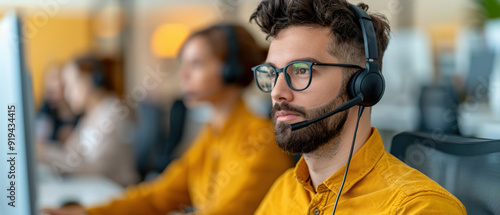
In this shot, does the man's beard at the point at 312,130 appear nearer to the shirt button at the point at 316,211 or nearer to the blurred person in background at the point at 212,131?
the shirt button at the point at 316,211

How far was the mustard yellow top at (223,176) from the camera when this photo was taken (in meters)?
1.35

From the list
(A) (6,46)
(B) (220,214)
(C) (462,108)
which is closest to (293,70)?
(A) (6,46)

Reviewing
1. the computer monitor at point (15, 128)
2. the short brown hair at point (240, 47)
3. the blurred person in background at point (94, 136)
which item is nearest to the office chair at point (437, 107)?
the short brown hair at point (240, 47)

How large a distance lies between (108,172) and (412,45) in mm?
2097

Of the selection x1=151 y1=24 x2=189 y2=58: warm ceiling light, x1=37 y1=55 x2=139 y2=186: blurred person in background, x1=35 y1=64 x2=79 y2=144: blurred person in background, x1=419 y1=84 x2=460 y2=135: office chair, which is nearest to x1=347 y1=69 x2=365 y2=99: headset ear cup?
x1=419 y1=84 x2=460 y2=135: office chair

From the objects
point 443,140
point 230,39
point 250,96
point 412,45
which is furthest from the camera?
point 250,96

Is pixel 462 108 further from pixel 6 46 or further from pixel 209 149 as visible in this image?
pixel 6 46

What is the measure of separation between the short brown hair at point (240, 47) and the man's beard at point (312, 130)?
2.56ft

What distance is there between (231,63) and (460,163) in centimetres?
84

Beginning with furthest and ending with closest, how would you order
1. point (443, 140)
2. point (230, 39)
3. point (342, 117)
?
point (230, 39)
point (443, 140)
point (342, 117)

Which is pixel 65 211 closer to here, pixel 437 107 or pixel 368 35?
pixel 368 35

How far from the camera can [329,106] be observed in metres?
0.78

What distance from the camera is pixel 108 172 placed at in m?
2.65

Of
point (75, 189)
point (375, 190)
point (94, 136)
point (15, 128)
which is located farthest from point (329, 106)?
point (94, 136)
